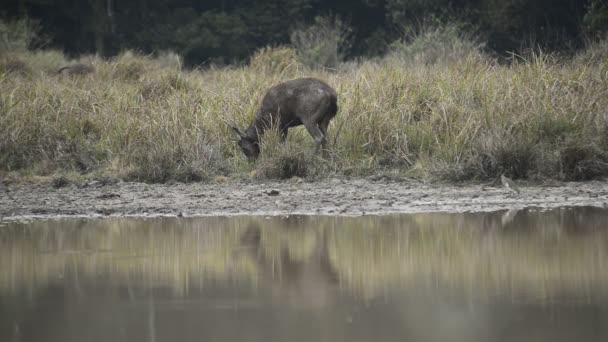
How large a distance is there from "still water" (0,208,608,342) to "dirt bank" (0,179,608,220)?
573 millimetres

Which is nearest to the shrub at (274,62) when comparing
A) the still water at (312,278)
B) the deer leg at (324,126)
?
the deer leg at (324,126)

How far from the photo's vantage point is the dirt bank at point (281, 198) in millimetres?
10602

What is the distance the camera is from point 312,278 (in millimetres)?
7066

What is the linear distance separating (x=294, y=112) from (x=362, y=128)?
96 cm

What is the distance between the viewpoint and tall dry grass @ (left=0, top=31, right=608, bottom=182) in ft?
40.5

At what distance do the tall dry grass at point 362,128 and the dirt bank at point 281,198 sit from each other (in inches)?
19.5

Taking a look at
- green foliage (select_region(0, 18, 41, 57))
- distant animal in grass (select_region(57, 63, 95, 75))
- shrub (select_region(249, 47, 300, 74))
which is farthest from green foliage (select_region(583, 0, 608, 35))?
green foliage (select_region(0, 18, 41, 57))

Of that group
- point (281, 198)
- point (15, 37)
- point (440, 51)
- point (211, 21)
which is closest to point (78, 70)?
point (440, 51)

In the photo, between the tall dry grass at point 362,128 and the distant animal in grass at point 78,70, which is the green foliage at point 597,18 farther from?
the distant animal in grass at point 78,70

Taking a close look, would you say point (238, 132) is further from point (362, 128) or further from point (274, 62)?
point (274, 62)

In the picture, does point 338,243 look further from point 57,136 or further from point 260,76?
point 260,76

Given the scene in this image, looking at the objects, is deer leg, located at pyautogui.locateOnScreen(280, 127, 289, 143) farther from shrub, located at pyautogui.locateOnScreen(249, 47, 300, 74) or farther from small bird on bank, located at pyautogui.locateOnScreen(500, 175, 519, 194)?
shrub, located at pyautogui.locateOnScreen(249, 47, 300, 74)

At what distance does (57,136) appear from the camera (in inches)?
573

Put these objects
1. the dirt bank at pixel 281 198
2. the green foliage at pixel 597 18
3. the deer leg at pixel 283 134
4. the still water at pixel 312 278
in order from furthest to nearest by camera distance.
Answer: the green foliage at pixel 597 18, the deer leg at pixel 283 134, the dirt bank at pixel 281 198, the still water at pixel 312 278
